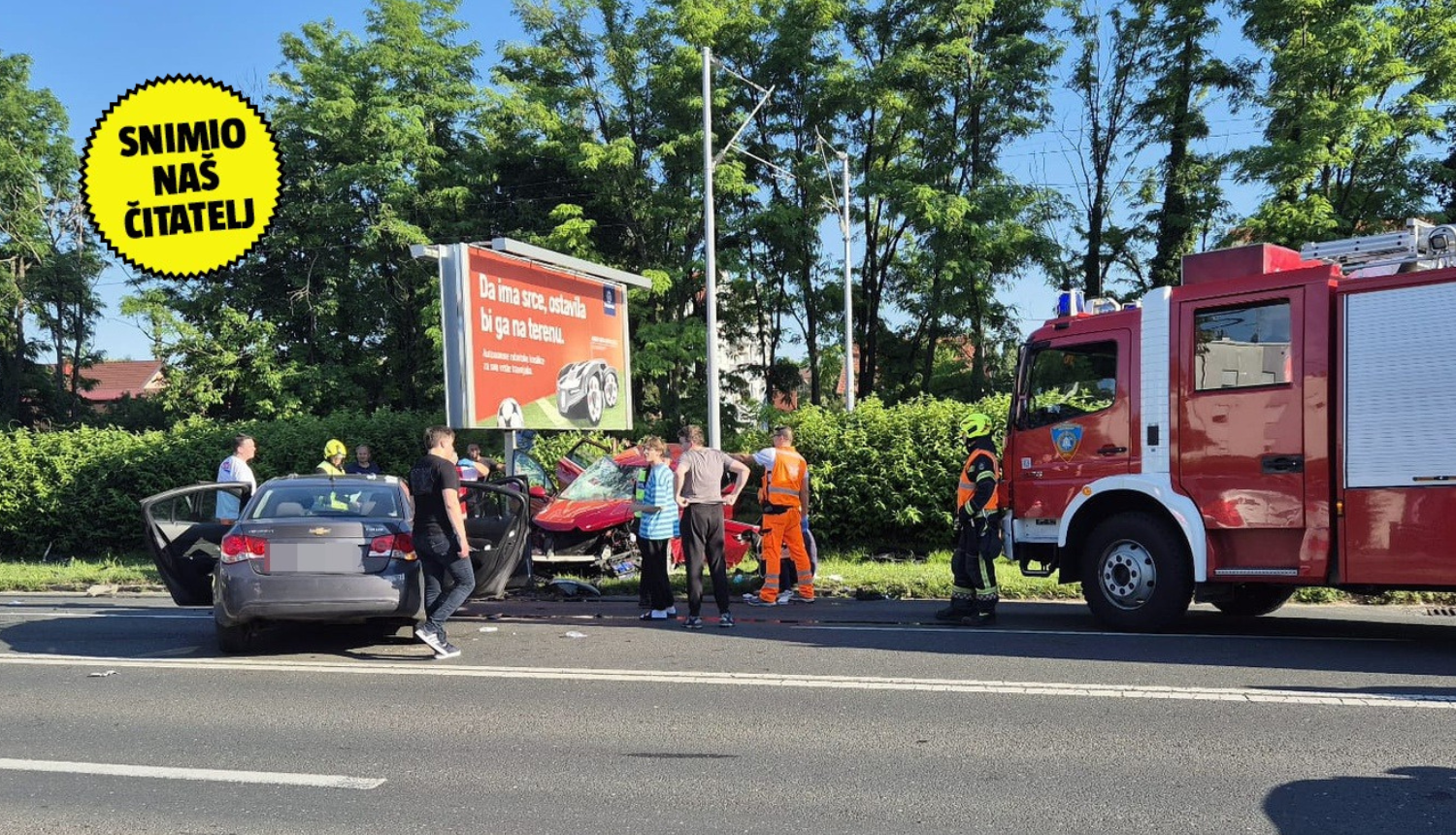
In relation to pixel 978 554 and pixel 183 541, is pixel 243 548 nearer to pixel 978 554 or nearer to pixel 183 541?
pixel 183 541

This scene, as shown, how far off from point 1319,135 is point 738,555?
52.1 feet

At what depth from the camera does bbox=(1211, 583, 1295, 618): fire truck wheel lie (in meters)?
9.67

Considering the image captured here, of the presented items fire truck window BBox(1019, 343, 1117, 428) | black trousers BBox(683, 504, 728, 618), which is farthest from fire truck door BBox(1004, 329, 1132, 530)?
black trousers BBox(683, 504, 728, 618)

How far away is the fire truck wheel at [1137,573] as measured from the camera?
28.4ft

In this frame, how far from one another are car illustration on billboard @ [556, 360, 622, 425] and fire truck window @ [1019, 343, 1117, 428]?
28.8 feet

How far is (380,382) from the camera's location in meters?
31.3

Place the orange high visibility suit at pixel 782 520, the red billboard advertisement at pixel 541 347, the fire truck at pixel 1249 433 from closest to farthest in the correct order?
the fire truck at pixel 1249 433 < the orange high visibility suit at pixel 782 520 < the red billboard advertisement at pixel 541 347

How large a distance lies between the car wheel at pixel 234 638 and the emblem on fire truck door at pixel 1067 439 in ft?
22.5

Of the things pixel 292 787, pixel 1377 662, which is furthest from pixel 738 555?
pixel 292 787

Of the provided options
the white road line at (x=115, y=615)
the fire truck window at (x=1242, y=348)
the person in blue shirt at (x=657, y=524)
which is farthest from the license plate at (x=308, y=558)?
the fire truck window at (x=1242, y=348)

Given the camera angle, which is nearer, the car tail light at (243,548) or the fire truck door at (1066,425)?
the car tail light at (243,548)

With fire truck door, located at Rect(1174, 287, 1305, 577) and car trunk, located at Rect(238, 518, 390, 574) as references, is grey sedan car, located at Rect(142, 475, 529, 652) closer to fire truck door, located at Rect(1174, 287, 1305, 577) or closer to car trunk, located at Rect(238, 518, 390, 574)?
car trunk, located at Rect(238, 518, 390, 574)

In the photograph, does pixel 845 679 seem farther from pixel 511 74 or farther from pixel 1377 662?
pixel 511 74

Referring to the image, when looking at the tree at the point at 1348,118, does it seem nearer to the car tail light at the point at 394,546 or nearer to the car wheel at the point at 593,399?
the car wheel at the point at 593,399
